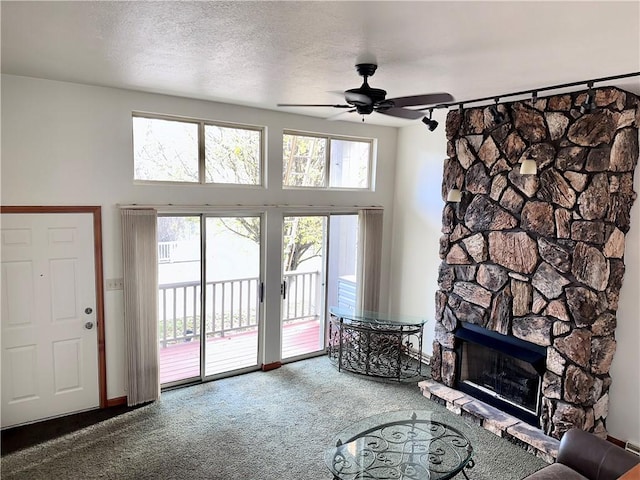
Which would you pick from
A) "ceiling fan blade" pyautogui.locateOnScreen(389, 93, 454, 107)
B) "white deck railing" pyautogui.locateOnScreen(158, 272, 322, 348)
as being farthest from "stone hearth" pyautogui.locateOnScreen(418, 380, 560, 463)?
"ceiling fan blade" pyautogui.locateOnScreen(389, 93, 454, 107)

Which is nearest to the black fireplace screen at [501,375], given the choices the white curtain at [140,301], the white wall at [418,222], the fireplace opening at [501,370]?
the fireplace opening at [501,370]

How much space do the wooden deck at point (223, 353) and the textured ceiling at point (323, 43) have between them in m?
3.01

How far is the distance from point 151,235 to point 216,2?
109 inches

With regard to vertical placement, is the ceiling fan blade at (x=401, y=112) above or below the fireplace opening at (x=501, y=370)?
above

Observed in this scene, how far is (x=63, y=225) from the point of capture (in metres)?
3.92

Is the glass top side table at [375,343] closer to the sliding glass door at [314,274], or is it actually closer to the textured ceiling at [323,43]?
the sliding glass door at [314,274]

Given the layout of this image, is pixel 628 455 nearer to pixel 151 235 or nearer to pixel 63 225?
pixel 151 235

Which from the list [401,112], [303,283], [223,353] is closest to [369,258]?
[303,283]

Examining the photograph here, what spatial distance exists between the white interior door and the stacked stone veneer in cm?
388

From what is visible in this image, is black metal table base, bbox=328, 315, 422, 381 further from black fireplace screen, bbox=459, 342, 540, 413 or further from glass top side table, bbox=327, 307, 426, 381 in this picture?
black fireplace screen, bbox=459, 342, 540, 413

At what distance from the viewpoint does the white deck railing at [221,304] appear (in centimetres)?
489

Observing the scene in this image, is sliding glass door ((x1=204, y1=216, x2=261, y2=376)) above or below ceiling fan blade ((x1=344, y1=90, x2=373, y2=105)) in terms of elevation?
below

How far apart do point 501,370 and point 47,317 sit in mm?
4455

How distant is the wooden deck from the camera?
16.1ft
